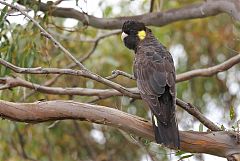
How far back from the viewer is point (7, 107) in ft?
9.26

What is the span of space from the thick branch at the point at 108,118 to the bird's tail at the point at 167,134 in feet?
0.12

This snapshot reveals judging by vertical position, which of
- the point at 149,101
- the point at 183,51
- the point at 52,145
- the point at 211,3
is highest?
the point at 211,3

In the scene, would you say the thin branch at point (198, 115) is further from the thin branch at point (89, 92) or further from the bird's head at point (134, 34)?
the bird's head at point (134, 34)

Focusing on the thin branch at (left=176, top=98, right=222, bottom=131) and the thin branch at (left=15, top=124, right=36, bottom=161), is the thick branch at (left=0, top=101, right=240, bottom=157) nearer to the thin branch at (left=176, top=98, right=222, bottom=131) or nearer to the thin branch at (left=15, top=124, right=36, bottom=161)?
the thin branch at (left=176, top=98, right=222, bottom=131)

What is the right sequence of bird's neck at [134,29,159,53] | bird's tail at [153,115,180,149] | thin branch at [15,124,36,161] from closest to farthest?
bird's tail at [153,115,180,149], bird's neck at [134,29,159,53], thin branch at [15,124,36,161]

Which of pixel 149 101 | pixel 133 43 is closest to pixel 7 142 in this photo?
pixel 133 43

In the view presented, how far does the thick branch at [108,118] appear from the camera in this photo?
9.34 feet

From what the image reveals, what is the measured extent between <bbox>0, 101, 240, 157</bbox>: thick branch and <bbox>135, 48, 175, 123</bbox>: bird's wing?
12cm

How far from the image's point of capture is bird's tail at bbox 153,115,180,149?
2.95 m

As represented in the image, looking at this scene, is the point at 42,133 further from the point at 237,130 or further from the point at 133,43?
the point at 237,130

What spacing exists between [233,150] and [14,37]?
1625 millimetres

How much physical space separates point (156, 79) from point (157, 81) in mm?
17

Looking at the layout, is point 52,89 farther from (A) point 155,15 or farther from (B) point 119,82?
(B) point 119,82

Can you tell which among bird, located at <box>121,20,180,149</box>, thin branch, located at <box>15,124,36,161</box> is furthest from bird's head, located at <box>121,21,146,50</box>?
thin branch, located at <box>15,124,36,161</box>
